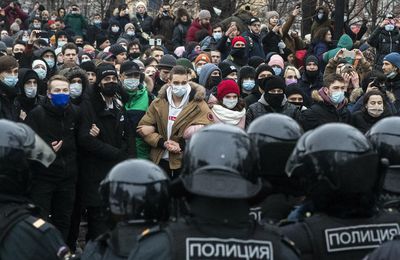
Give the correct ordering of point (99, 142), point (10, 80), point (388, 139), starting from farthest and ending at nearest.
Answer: point (10, 80) → point (99, 142) → point (388, 139)

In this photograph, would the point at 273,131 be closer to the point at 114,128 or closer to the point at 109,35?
the point at 114,128

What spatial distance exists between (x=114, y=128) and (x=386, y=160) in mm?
5129

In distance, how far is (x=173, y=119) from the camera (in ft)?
29.6

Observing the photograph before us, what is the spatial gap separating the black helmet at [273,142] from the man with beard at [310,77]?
299 inches

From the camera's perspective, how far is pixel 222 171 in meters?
3.44

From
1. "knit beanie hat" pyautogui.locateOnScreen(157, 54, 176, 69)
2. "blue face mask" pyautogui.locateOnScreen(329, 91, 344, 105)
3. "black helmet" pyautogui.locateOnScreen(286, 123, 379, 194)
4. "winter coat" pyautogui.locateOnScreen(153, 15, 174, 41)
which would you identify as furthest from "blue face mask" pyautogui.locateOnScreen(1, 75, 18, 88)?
"winter coat" pyautogui.locateOnScreen(153, 15, 174, 41)

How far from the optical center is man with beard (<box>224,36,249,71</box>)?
12.9 m

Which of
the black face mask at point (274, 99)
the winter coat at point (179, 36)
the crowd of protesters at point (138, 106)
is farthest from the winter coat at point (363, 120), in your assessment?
the winter coat at point (179, 36)

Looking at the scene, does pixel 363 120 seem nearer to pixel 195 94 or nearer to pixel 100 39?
pixel 195 94

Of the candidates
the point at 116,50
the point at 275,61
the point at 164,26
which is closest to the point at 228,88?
the point at 275,61

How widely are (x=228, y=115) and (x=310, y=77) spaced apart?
3.28 meters

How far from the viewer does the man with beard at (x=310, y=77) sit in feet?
39.7

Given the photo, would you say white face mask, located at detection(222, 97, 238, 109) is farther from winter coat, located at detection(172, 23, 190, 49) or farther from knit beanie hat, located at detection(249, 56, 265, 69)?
winter coat, located at detection(172, 23, 190, 49)

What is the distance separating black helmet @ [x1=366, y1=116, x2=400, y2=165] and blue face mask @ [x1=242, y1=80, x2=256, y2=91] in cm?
608
